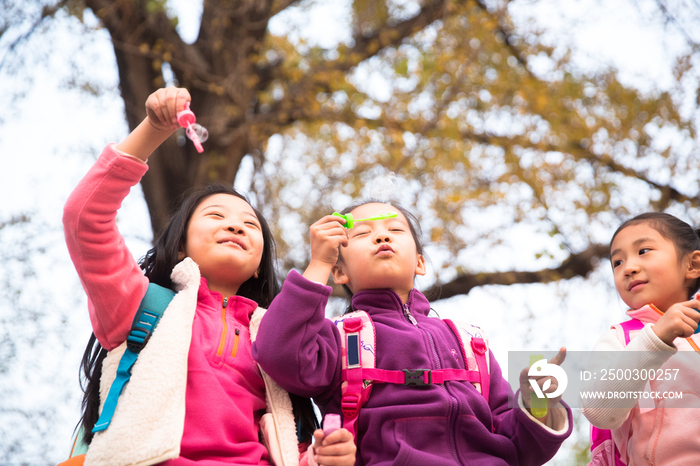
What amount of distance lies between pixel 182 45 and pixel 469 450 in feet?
15.3

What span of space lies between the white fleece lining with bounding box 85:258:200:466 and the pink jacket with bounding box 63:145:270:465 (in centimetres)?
8

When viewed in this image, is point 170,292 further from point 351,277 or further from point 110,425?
point 351,277

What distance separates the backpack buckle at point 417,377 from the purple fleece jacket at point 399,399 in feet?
0.08

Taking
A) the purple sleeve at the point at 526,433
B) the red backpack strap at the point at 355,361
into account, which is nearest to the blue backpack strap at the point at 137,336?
the red backpack strap at the point at 355,361

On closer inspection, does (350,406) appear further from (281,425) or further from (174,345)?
(174,345)

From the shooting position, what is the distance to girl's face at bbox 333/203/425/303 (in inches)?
97.5

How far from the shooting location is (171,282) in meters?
2.49

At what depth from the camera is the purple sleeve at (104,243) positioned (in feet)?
6.82

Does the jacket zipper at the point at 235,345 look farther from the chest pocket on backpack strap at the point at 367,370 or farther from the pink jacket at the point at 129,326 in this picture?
the chest pocket on backpack strap at the point at 367,370

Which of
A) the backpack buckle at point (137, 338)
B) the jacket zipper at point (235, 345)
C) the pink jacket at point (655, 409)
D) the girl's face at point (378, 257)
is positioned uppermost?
the girl's face at point (378, 257)

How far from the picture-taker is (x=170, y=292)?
234cm

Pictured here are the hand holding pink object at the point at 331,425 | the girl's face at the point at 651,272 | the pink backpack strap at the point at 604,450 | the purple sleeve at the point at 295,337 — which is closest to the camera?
the hand holding pink object at the point at 331,425

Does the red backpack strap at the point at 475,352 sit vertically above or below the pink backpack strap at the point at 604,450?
above

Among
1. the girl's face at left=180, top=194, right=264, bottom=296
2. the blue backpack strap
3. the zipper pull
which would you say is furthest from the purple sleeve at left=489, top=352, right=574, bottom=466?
the blue backpack strap
